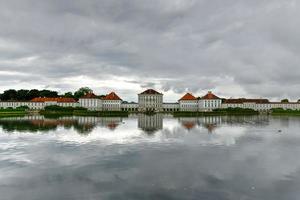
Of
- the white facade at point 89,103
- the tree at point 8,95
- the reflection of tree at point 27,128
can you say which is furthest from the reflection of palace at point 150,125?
the tree at point 8,95

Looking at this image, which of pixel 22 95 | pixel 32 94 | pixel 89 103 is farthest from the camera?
pixel 32 94

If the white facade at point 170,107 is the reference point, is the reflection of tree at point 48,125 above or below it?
below

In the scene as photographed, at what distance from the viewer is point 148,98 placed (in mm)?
101500

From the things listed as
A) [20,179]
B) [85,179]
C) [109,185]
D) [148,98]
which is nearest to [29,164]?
[20,179]

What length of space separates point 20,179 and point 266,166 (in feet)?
31.4

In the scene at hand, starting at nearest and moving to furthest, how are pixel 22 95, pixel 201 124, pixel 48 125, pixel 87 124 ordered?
pixel 48 125 < pixel 87 124 < pixel 201 124 < pixel 22 95

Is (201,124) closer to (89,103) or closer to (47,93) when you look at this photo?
(89,103)

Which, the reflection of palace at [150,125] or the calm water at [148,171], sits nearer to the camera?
the calm water at [148,171]

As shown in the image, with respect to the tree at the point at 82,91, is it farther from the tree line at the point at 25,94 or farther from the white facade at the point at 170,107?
the white facade at the point at 170,107

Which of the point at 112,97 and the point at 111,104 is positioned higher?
the point at 112,97

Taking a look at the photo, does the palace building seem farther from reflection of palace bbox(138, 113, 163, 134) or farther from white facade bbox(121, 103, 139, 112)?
reflection of palace bbox(138, 113, 163, 134)

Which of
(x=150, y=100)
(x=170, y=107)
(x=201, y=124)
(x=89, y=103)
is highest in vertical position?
(x=150, y=100)

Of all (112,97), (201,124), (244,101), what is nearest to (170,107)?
(112,97)

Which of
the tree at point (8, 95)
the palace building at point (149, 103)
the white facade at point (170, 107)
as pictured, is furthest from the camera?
the white facade at point (170, 107)
